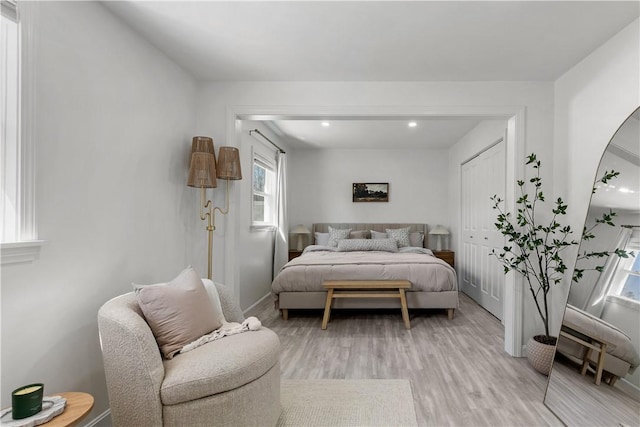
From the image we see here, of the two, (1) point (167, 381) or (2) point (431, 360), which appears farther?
(2) point (431, 360)

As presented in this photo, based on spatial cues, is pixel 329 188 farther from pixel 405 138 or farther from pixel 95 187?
pixel 95 187

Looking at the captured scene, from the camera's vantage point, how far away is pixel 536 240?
280 centimetres

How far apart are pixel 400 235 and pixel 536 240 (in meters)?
3.19

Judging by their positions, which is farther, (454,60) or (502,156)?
(502,156)

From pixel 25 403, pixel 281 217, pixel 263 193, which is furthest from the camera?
pixel 281 217

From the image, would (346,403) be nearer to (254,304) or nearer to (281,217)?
(254,304)

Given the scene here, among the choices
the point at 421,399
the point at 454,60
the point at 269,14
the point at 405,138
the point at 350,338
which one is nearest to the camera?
the point at 269,14

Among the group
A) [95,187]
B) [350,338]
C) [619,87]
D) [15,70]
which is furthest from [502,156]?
[15,70]

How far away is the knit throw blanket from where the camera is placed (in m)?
1.75

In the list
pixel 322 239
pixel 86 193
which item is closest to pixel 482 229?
pixel 322 239

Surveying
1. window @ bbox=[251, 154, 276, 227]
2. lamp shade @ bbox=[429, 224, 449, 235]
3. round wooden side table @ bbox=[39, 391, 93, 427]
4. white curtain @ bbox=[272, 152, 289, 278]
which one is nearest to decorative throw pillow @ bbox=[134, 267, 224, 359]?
round wooden side table @ bbox=[39, 391, 93, 427]

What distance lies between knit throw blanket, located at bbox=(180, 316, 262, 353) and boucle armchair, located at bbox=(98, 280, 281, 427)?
8 centimetres

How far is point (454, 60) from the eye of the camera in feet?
8.77

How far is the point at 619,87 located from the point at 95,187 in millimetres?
3371
